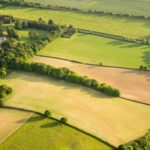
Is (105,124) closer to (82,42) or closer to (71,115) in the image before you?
(71,115)

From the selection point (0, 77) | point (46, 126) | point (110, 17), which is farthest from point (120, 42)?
point (46, 126)

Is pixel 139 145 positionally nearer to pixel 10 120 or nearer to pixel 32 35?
pixel 10 120

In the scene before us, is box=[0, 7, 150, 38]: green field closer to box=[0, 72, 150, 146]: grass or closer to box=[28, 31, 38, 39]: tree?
box=[28, 31, 38, 39]: tree

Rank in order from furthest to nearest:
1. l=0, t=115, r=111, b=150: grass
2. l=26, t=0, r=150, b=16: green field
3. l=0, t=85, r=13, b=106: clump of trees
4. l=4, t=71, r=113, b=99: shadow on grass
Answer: l=26, t=0, r=150, b=16: green field < l=4, t=71, r=113, b=99: shadow on grass < l=0, t=85, r=13, b=106: clump of trees < l=0, t=115, r=111, b=150: grass

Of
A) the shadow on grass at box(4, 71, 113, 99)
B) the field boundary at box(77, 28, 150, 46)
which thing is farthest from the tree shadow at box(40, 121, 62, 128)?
the field boundary at box(77, 28, 150, 46)

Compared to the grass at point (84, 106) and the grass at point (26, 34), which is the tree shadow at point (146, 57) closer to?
the grass at point (84, 106)
